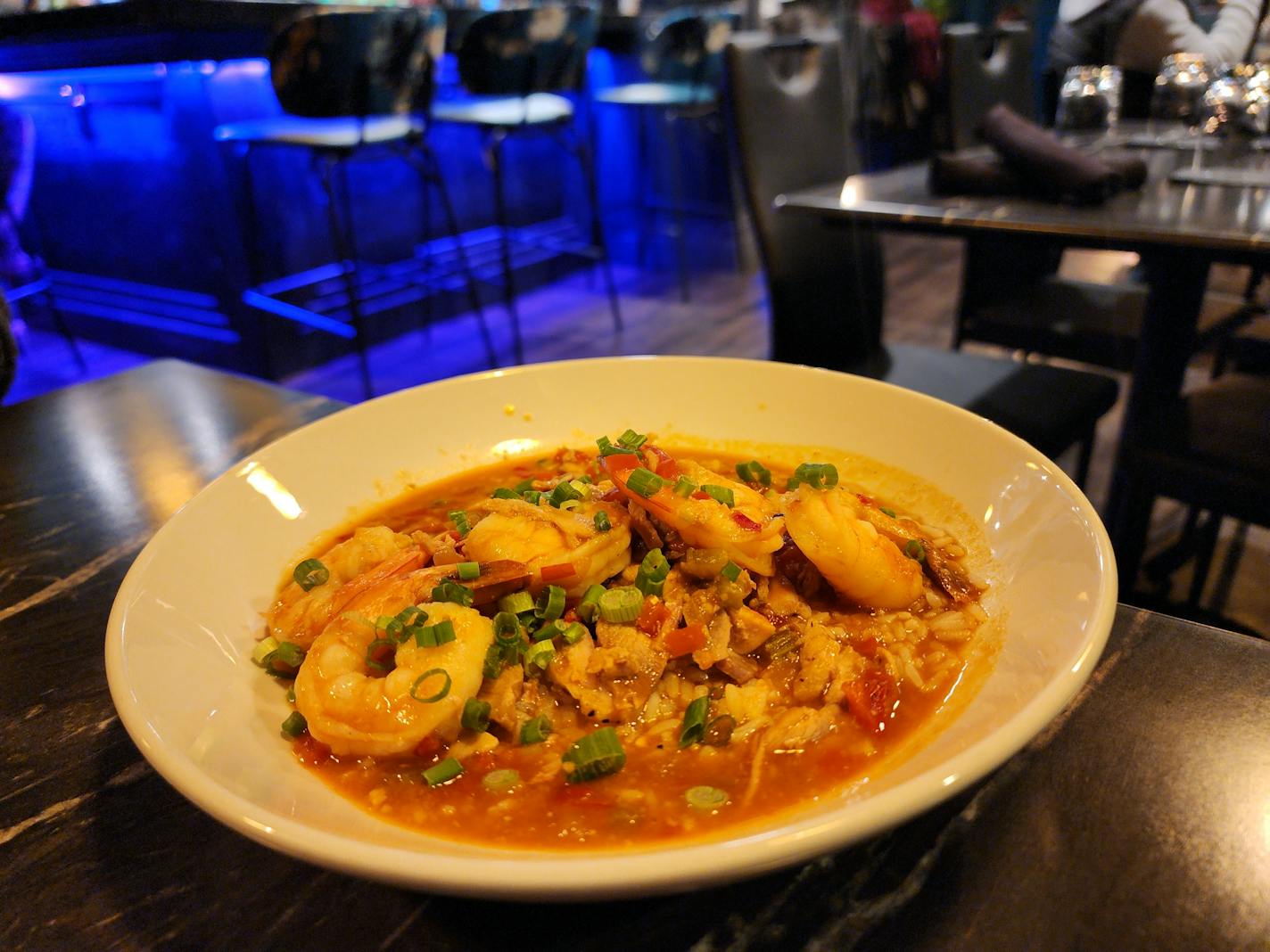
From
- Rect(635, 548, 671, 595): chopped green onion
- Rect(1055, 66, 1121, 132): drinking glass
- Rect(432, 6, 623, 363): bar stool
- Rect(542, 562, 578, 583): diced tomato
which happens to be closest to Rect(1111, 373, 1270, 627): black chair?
Rect(1055, 66, 1121, 132): drinking glass

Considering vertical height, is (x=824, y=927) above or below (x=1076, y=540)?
below

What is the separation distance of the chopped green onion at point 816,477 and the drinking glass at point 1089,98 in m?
3.08

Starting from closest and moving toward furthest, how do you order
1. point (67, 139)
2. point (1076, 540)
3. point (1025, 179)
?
point (1076, 540), point (1025, 179), point (67, 139)

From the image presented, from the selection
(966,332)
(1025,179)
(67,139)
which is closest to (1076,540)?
(1025,179)

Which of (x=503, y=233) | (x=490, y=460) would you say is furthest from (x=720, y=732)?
(x=503, y=233)

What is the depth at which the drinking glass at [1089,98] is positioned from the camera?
3334mm

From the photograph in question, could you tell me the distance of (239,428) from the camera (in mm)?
1779

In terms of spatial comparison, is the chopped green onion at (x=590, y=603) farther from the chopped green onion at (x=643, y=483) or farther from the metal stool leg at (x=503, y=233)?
the metal stool leg at (x=503, y=233)

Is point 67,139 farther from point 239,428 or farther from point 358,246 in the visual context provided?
point 239,428

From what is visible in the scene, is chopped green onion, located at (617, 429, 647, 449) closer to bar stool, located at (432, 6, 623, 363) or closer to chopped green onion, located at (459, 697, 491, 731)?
chopped green onion, located at (459, 697, 491, 731)

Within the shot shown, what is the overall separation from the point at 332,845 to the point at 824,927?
0.40 meters

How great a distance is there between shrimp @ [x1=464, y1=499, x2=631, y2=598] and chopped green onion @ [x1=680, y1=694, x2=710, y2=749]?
0.18 metres

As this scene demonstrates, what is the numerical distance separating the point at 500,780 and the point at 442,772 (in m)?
0.05

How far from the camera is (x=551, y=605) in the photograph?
0.94 metres
